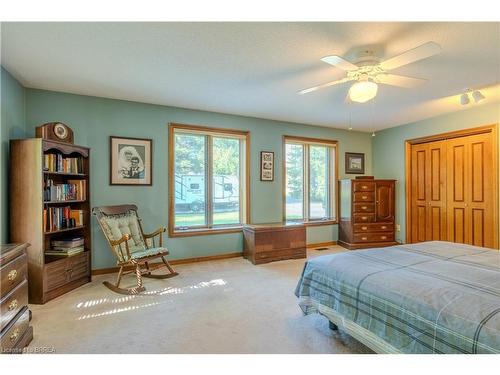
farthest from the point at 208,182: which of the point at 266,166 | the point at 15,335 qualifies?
the point at 15,335

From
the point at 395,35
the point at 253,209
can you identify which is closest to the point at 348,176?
the point at 253,209

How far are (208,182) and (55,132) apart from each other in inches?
80.6

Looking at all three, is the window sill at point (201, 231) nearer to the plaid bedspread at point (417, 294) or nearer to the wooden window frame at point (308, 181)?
the wooden window frame at point (308, 181)

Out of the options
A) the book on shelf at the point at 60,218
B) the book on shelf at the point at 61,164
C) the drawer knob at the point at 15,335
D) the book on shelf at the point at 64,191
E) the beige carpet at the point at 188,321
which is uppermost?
the book on shelf at the point at 61,164

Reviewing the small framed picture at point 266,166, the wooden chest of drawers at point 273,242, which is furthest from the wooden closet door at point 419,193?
the small framed picture at point 266,166

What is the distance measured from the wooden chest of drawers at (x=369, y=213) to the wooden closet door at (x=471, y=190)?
918 millimetres

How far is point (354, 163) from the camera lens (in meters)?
5.50

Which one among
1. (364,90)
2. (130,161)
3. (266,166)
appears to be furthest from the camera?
(266,166)

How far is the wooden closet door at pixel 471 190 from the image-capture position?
3.81 metres

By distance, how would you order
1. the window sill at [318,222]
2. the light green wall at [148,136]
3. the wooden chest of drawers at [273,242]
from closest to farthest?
the light green wall at [148,136] → the wooden chest of drawers at [273,242] → the window sill at [318,222]

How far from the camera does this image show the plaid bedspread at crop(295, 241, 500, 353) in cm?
122

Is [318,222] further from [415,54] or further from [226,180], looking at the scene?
[415,54]

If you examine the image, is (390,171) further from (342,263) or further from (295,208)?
(342,263)

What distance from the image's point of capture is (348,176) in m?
5.43
